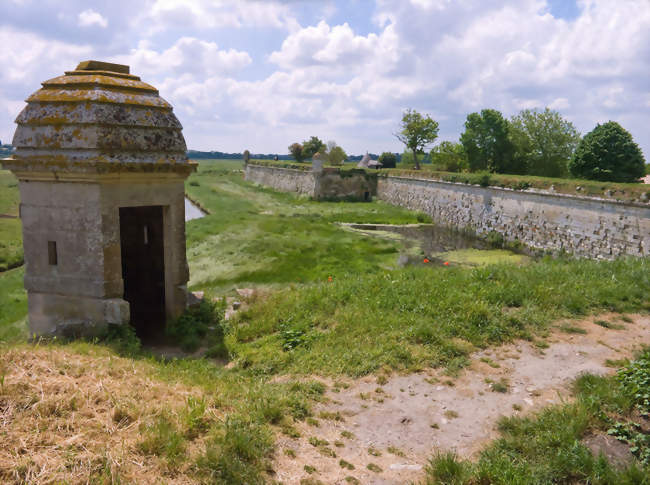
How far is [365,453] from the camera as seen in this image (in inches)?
159

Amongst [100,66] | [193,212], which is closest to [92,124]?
[100,66]

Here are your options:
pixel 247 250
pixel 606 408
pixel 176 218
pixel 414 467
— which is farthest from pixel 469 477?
pixel 247 250

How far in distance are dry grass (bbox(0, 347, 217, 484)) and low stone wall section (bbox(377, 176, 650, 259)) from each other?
16990 mm

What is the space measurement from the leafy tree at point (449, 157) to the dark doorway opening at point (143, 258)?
114ft

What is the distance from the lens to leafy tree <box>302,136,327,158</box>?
59.0 m

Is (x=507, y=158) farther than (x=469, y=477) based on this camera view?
Yes

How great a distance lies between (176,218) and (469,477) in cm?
597

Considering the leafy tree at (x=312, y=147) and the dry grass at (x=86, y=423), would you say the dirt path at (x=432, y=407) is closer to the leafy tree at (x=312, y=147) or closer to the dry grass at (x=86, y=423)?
the dry grass at (x=86, y=423)

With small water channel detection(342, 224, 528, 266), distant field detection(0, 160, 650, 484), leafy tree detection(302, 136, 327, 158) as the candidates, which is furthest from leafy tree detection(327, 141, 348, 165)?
distant field detection(0, 160, 650, 484)

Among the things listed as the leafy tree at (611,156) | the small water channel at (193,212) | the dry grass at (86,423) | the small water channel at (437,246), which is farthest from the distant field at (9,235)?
the leafy tree at (611,156)

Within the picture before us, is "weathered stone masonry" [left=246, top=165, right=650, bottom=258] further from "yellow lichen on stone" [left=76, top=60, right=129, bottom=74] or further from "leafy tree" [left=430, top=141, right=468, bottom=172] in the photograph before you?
"yellow lichen on stone" [left=76, top=60, right=129, bottom=74]

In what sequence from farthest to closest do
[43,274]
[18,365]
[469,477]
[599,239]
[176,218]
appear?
1. [599,239]
2. [176,218]
3. [43,274]
4. [18,365]
5. [469,477]

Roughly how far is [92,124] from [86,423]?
4.51 metres

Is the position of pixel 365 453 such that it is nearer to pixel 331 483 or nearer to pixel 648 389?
pixel 331 483
